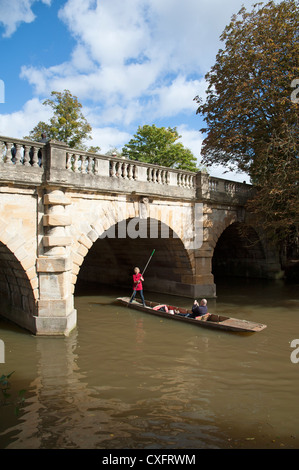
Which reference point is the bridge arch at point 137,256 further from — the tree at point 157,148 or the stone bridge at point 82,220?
the tree at point 157,148

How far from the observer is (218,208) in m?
13.5

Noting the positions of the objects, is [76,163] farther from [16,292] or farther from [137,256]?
[137,256]

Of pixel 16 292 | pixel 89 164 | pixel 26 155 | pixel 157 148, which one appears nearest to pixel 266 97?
pixel 89 164

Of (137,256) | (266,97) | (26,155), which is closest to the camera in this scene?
(26,155)

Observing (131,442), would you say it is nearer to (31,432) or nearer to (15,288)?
(31,432)

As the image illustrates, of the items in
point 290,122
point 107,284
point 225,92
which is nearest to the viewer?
point 290,122

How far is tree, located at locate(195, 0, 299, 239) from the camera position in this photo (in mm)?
11164

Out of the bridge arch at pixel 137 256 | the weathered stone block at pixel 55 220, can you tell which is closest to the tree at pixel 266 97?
the bridge arch at pixel 137 256

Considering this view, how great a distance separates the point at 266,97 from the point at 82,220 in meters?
7.93

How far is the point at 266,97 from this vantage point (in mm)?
11648

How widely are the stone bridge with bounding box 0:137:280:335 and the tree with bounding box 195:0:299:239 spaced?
2086mm
